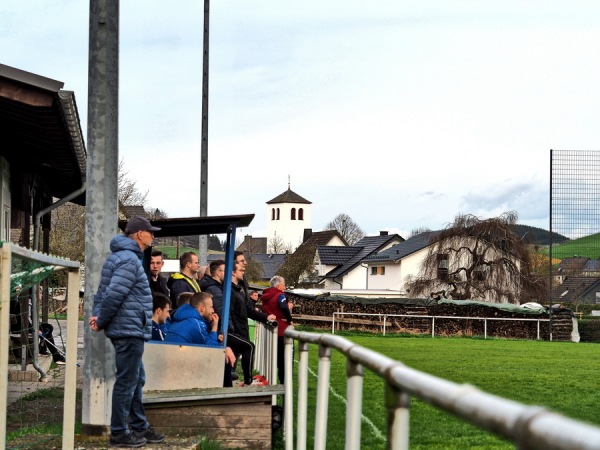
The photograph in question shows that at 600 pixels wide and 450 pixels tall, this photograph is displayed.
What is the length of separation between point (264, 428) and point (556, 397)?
8656 millimetres

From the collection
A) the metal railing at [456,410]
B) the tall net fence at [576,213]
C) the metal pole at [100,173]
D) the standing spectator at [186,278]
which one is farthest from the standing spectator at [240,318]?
the tall net fence at [576,213]

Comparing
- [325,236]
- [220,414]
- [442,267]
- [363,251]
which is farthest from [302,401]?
[325,236]

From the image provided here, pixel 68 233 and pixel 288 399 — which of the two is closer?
pixel 288 399

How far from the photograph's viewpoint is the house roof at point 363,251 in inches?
4855

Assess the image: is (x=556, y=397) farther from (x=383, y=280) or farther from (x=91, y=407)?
(x=383, y=280)

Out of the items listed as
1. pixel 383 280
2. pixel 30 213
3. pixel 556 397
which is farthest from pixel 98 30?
pixel 383 280

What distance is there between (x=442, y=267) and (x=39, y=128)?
60.1 meters

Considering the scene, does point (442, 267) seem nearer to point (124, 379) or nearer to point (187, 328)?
point (187, 328)

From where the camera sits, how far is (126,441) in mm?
8242

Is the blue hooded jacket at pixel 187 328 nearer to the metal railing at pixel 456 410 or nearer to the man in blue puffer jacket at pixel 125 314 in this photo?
the man in blue puffer jacket at pixel 125 314

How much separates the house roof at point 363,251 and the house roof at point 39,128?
105 m

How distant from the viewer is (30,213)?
17625 mm

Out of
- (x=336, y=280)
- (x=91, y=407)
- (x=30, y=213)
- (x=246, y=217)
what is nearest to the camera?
(x=91, y=407)

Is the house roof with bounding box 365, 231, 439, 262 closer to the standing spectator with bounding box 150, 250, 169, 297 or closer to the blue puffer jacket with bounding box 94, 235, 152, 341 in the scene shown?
the standing spectator with bounding box 150, 250, 169, 297
